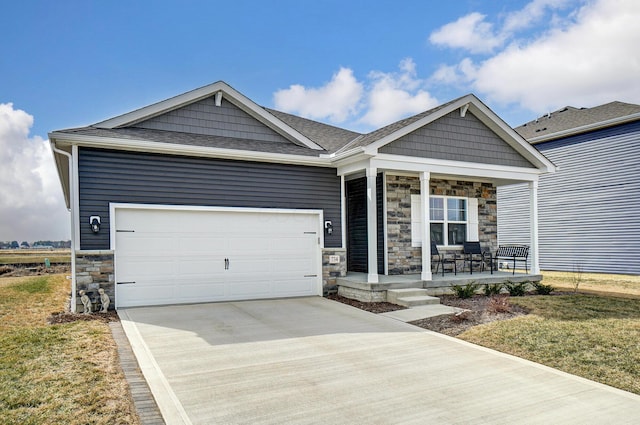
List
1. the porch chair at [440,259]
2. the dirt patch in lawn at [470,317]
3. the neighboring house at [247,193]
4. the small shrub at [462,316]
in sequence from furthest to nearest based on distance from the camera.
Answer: the porch chair at [440,259] < the neighboring house at [247,193] < the small shrub at [462,316] < the dirt patch in lawn at [470,317]

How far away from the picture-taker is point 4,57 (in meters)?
11.3

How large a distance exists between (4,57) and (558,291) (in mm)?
15716

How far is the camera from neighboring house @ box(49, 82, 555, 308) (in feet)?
28.3

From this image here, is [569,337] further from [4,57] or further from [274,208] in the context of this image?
[4,57]

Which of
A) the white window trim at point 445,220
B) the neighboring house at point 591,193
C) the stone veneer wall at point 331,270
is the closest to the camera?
the stone veneer wall at point 331,270

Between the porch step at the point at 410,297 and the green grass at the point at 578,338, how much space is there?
186 cm

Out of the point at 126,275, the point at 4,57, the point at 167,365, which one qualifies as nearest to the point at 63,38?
the point at 4,57

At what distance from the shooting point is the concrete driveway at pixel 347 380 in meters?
3.83

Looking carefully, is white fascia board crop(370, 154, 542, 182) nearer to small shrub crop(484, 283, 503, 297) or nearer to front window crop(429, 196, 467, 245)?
front window crop(429, 196, 467, 245)

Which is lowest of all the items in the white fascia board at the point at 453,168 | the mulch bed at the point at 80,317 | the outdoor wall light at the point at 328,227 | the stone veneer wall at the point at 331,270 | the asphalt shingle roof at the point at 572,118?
the mulch bed at the point at 80,317

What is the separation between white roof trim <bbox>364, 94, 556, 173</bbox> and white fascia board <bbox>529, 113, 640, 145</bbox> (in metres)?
4.94

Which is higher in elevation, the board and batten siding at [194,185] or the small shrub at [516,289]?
the board and batten siding at [194,185]

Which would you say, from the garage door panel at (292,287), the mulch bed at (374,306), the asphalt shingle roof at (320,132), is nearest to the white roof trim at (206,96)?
the asphalt shingle roof at (320,132)

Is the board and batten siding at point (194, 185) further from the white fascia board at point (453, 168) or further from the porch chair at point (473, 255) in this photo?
the porch chair at point (473, 255)
